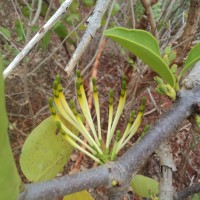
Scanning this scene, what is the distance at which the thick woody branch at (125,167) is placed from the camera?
45cm

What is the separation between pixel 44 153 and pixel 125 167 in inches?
5.3

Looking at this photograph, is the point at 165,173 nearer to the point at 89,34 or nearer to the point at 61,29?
the point at 89,34

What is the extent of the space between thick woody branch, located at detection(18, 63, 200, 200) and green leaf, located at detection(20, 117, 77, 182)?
10cm

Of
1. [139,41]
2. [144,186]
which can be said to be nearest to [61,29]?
[144,186]

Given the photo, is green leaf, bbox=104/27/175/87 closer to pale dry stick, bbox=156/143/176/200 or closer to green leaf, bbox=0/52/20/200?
pale dry stick, bbox=156/143/176/200

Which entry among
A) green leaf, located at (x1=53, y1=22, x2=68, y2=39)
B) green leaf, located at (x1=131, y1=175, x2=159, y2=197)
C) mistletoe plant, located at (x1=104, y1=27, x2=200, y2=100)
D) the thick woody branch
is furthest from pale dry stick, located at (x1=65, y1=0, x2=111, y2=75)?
green leaf, located at (x1=53, y1=22, x2=68, y2=39)

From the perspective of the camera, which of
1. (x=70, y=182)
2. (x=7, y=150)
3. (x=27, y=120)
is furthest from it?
(x=27, y=120)

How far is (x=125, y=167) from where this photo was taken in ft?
1.68

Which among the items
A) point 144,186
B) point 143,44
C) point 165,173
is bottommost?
point 144,186

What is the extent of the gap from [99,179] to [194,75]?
0.83 ft

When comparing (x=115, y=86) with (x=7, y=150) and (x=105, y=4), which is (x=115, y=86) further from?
(x=7, y=150)

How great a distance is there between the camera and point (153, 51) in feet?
1.77

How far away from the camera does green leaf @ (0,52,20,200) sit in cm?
30

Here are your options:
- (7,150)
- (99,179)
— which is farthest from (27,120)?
(7,150)
